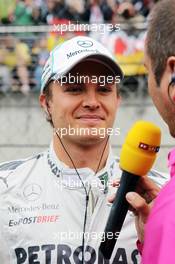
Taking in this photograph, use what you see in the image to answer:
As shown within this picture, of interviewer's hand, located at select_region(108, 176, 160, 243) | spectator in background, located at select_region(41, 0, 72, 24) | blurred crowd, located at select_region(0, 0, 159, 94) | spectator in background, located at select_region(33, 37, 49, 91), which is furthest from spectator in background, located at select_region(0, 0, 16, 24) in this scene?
interviewer's hand, located at select_region(108, 176, 160, 243)

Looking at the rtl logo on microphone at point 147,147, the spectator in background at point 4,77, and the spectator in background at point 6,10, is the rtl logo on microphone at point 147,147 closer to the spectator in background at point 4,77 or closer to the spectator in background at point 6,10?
the spectator in background at point 4,77

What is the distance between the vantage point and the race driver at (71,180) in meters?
1.67

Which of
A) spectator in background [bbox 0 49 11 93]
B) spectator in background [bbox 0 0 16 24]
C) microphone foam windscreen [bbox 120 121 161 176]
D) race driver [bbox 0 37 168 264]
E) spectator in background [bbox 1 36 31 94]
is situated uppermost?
microphone foam windscreen [bbox 120 121 161 176]

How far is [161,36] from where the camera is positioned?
1.20m

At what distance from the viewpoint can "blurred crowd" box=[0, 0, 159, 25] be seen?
16.7 feet

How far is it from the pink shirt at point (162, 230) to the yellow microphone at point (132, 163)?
130 millimetres

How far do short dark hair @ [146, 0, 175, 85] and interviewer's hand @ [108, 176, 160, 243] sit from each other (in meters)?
0.24

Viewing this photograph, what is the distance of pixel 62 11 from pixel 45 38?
664 millimetres

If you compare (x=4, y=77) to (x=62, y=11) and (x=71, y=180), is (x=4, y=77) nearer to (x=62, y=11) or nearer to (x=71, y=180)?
(x=62, y=11)

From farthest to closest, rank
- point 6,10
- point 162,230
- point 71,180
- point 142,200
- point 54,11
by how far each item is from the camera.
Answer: point 6,10, point 54,11, point 71,180, point 142,200, point 162,230

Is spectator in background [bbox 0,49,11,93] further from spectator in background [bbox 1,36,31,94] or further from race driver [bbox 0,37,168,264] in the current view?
race driver [bbox 0,37,168,264]

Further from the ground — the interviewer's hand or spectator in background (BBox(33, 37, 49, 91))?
the interviewer's hand

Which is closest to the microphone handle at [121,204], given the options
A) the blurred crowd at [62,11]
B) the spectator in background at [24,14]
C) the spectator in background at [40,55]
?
the spectator in background at [40,55]

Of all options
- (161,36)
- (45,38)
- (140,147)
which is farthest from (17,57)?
(161,36)
